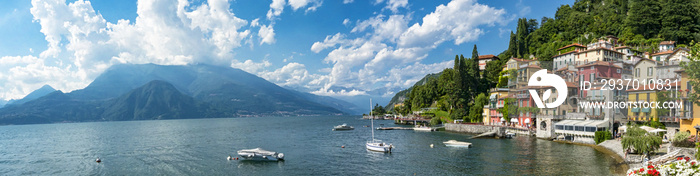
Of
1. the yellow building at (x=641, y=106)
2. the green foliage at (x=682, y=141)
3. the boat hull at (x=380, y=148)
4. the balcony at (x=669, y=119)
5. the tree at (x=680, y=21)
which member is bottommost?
the boat hull at (x=380, y=148)

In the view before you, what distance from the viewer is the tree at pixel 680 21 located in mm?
86125

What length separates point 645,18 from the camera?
300 feet

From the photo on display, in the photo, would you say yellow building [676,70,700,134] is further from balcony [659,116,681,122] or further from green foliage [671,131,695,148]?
green foliage [671,131,695,148]

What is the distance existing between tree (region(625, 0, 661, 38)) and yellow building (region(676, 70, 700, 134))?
51423mm

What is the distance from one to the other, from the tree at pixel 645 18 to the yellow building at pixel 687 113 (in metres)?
51.4

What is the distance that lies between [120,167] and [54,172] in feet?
23.5

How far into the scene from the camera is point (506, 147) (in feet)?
186

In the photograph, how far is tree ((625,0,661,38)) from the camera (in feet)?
298

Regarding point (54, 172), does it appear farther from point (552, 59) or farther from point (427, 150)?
point (552, 59)

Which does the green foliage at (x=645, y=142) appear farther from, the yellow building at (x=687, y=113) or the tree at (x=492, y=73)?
the tree at (x=492, y=73)

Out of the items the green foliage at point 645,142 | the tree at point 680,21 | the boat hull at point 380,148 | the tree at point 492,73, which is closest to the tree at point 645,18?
the tree at point 680,21

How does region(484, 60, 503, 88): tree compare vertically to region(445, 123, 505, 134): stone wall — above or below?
above

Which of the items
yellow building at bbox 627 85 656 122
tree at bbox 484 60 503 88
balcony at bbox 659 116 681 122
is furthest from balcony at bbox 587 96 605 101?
tree at bbox 484 60 503 88

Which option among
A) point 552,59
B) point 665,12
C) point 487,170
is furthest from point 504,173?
point 665,12
